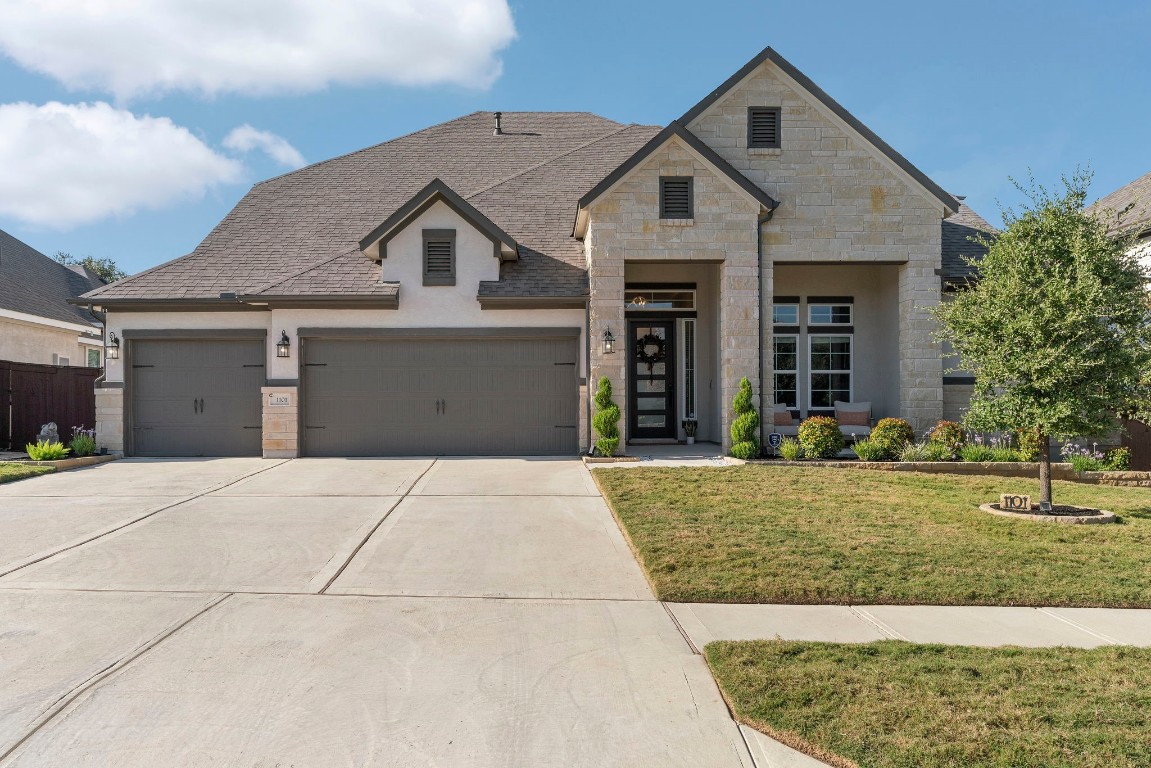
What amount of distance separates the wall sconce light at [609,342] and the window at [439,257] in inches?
126

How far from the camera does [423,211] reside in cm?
1327

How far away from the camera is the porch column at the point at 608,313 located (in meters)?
12.7

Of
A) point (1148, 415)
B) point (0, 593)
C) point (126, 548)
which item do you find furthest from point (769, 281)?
point (0, 593)

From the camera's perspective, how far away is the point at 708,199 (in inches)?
504

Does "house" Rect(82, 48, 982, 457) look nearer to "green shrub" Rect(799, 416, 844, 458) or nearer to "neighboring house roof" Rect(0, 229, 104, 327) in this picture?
"green shrub" Rect(799, 416, 844, 458)

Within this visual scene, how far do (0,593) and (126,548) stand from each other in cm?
131

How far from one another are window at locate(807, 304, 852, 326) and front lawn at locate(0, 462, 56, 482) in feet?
48.7

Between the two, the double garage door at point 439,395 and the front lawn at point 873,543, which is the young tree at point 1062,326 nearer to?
the front lawn at point 873,543

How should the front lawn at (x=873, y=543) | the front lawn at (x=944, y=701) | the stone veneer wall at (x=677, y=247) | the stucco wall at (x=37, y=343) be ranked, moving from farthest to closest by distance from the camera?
the stucco wall at (x=37, y=343) → the stone veneer wall at (x=677, y=247) → the front lawn at (x=873, y=543) → the front lawn at (x=944, y=701)

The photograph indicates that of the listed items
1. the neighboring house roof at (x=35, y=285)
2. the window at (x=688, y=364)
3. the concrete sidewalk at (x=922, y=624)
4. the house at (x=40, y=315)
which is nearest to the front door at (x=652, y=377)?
the window at (x=688, y=364)

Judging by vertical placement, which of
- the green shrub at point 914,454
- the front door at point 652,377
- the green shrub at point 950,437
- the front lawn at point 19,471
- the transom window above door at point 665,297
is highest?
the transom window above door at point 665,297

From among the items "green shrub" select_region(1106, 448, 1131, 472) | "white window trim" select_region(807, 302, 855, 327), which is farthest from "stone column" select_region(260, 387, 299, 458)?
"green shrub" select_region(1106, 448, 1131, 472)

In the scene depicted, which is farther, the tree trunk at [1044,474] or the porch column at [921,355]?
the porch column at [921,355]

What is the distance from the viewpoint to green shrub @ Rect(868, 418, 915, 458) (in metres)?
12.1
